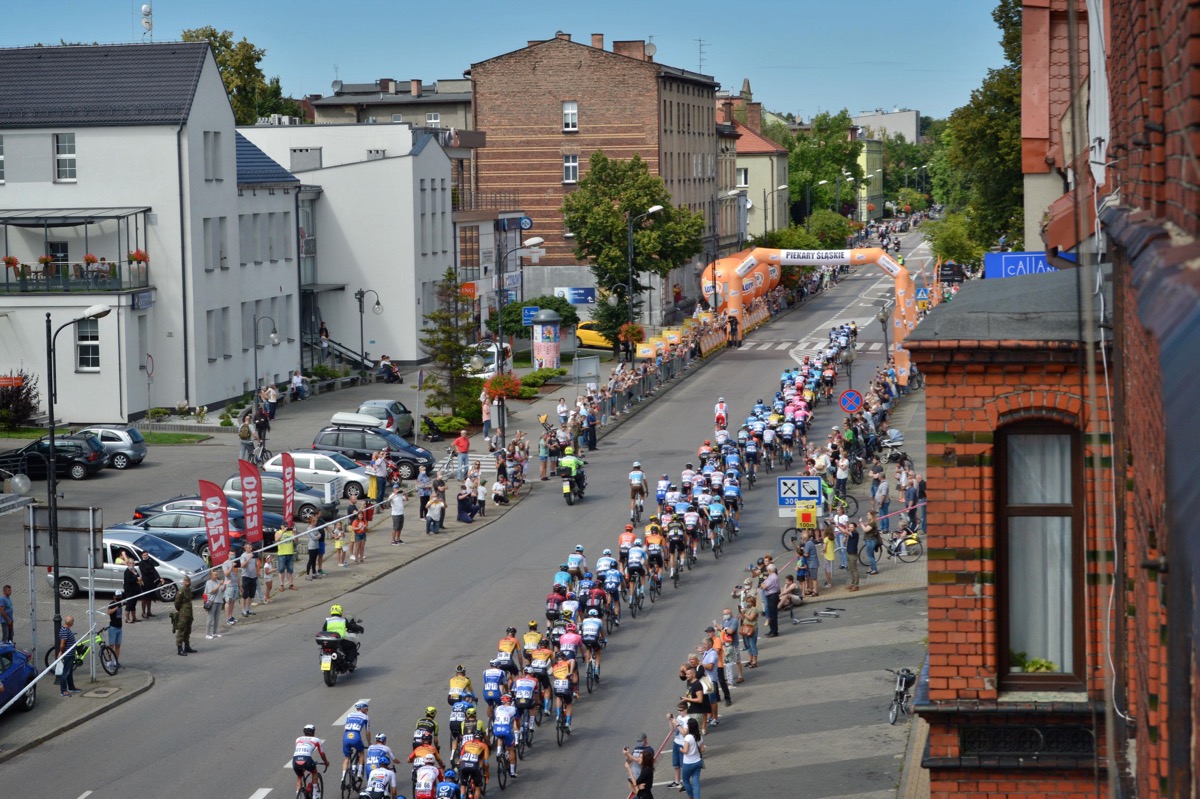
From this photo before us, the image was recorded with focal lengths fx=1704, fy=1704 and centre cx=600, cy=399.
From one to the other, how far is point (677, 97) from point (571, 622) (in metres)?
67.4

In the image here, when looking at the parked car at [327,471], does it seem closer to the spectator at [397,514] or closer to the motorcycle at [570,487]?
the spectator at [397,514]

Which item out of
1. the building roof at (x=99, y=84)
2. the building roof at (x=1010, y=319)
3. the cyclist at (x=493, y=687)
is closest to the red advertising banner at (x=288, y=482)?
the cyclist at (x=493, y=687)

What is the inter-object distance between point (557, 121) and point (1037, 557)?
75.5 m

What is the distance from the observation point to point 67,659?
26.4 m

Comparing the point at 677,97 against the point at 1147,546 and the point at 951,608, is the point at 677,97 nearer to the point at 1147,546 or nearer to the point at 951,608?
the point at 951,608

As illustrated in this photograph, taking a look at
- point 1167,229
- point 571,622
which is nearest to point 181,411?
point 571,622

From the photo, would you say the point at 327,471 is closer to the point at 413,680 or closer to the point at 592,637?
the point at 413,680

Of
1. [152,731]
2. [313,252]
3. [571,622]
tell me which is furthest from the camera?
[313,252]

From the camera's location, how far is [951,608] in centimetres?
1257

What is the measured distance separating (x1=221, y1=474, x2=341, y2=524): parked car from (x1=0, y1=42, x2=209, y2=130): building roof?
17.9 meters

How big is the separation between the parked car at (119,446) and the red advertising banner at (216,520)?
48.6 ft

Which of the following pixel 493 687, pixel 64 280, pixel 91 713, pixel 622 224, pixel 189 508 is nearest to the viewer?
pixel 493 687

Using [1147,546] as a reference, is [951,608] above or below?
below

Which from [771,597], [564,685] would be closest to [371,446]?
[771,597]
